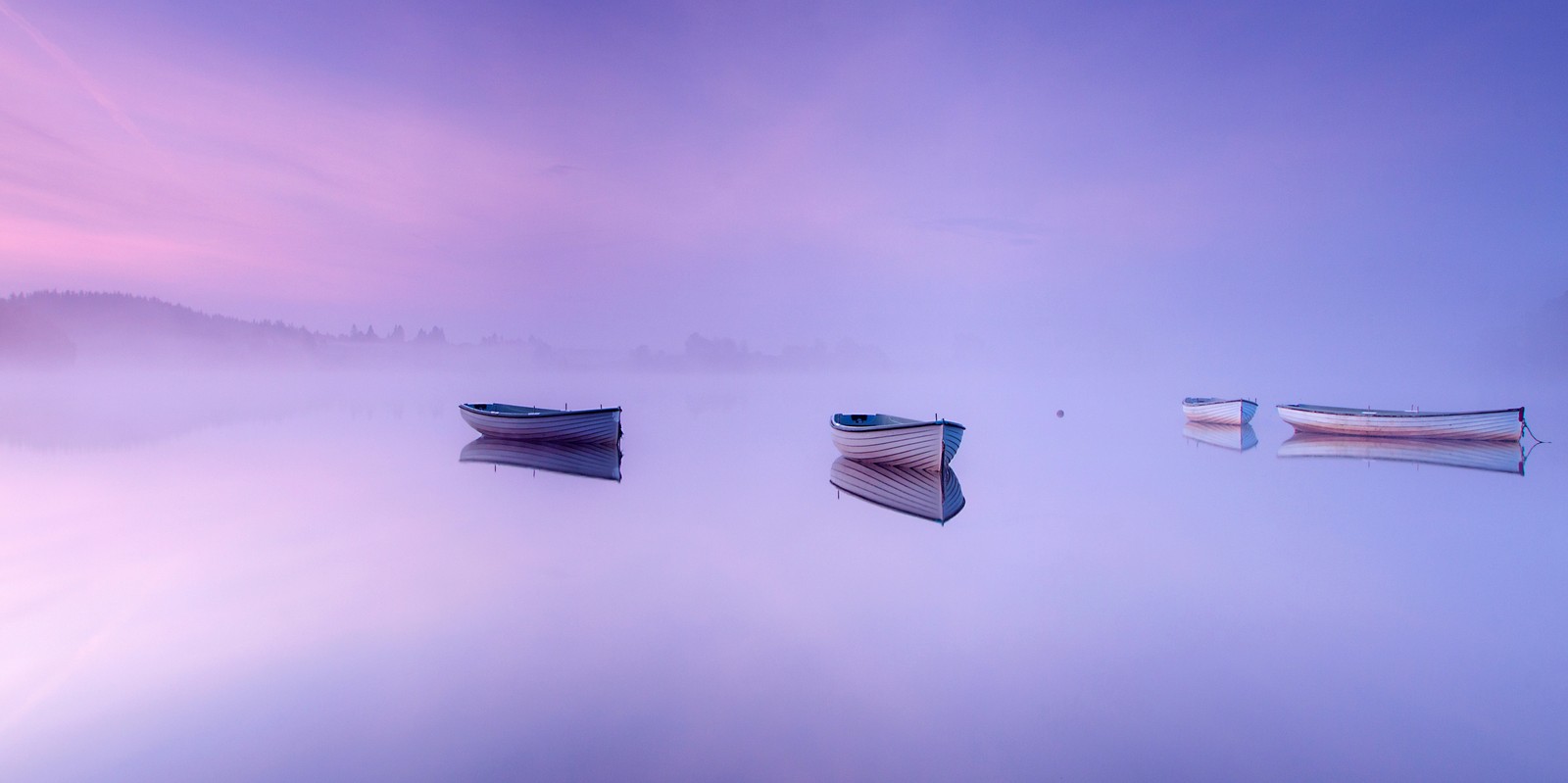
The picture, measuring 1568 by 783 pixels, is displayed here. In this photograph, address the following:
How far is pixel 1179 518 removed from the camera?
15625 mm

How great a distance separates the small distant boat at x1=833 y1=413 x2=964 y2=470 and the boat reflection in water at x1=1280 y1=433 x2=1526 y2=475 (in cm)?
1790

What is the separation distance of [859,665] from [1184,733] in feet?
10.7

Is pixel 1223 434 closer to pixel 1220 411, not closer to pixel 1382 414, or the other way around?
pixel 1220 411

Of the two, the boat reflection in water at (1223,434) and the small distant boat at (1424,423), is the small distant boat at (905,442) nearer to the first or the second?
the boat reflection in water at (1223,434)

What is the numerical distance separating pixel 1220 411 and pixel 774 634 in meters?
38.6

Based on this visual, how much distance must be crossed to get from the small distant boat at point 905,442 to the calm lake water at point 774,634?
2113 mm

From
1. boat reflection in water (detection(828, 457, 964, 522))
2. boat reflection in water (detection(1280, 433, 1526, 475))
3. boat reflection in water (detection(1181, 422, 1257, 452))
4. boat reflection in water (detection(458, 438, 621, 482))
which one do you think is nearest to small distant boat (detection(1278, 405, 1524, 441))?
boat reflection in water (detection(1280, 433, 1526, 475))

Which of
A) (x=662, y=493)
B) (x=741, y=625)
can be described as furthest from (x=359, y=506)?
(x=741, y=625)

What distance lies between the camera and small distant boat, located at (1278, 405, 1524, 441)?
2817 centimetres

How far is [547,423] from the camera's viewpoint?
2623 cm

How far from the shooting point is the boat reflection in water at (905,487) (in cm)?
1614

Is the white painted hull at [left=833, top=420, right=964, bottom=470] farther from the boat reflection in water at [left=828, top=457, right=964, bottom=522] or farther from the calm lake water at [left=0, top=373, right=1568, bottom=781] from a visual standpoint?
the calm lake water at [left=0, top=373, right=1568, bottom=781]

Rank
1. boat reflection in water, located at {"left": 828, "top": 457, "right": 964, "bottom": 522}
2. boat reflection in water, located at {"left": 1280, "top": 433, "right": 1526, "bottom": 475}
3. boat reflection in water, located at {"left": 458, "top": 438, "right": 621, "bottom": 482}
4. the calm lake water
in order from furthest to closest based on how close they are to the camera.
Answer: boat reflection in water, located at {"left": 1280, "top": 433, "right": 1526, "bottom": 475}, boat reflection in water, located at {"left": 458, "top": 438, "right": 621, "bottom": 482}, boat reflection in water, located at {"left": 828, "top": 457, "right": 964, "bottom": 522}, the calm lake water

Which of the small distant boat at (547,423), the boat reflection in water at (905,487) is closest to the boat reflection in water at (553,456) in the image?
the small distant boat at (547,423)
